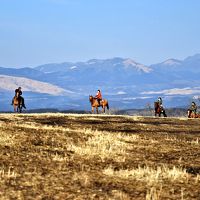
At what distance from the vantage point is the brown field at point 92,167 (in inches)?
558

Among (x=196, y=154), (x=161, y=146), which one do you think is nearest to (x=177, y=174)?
(x=196, y=154)

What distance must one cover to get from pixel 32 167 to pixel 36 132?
31.7 ft

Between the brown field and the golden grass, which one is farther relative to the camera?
→ the golden grass

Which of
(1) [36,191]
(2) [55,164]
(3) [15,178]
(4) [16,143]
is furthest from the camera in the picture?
(4) [16,143]

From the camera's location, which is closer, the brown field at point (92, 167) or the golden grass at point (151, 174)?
the brown field at point (92, 167)

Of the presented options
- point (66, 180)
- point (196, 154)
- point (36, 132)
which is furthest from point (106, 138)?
point (66, 180)

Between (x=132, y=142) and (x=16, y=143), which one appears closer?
(x=16, y=143)

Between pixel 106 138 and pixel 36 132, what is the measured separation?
344 centimetres

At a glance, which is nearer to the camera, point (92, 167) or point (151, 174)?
point (151, 174)

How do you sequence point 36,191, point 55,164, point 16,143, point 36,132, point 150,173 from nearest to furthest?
point 36,191 < point 150,173 < point 55,164 < point 16,143 < point 36,132

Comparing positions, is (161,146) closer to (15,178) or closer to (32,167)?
(32,167)

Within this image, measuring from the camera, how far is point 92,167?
18.1 metres

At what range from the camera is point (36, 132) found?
26.9 m

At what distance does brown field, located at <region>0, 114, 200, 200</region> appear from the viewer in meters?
14.2
